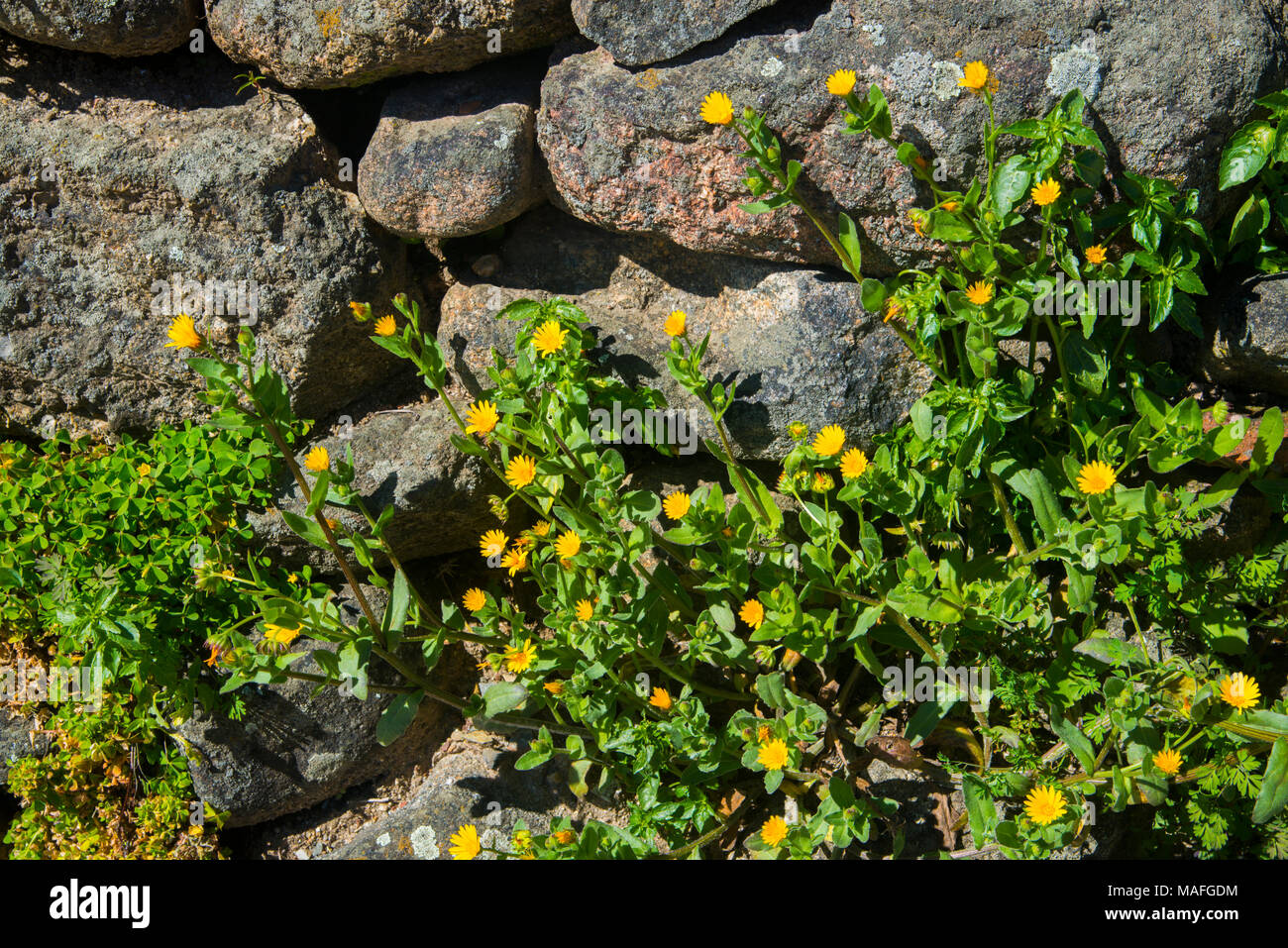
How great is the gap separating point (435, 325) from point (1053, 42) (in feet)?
7.75

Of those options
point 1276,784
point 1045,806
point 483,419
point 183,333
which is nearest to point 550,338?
point 483,419

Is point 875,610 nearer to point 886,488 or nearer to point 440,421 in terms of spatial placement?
point 886,488

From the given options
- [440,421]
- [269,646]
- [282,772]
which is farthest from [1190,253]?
[282,772]

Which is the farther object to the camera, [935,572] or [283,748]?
[283,748]

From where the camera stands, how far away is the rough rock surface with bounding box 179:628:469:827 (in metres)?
3.83

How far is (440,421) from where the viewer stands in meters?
3.83

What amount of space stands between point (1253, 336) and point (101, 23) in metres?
3.93

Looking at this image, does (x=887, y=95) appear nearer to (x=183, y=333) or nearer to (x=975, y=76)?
(x=975, y=76)

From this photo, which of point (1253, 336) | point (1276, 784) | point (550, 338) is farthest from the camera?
point (550, 338)

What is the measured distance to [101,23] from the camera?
346 cm

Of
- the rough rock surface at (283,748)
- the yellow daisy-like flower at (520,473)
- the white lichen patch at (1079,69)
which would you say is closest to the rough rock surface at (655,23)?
the white lichen patch at (1079,69)

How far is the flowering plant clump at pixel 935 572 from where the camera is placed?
117 inches

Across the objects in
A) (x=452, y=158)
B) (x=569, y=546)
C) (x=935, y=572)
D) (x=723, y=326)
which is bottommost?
(x=935, y=572)

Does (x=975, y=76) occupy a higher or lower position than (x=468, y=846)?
higher
